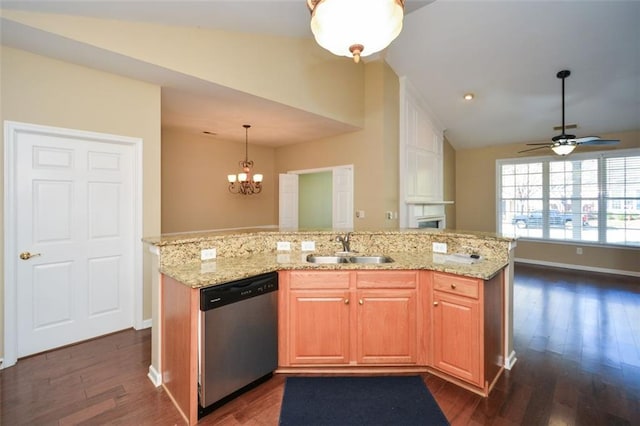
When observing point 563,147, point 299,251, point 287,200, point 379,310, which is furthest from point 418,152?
point 379,310

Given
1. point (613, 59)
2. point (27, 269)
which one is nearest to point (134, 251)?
point (27, 269)

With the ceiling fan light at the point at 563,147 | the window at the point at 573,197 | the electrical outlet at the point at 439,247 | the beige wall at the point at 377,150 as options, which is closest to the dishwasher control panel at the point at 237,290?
the electrical outlet at the point at 439,247

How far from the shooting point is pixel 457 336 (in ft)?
7.22

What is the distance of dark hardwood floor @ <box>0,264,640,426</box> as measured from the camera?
6.29ft

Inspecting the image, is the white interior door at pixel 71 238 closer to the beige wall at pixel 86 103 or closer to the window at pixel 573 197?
the beige wall at pixel 86 103

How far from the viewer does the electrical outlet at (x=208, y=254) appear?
2.46m

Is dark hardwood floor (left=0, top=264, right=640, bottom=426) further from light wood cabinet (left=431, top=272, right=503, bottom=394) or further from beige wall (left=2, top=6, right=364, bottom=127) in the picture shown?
beige wall (left=2, top=6, right=364, bottom=127)

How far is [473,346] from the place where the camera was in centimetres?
212

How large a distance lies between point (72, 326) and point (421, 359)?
3.29 metres

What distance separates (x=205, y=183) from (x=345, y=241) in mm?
3942

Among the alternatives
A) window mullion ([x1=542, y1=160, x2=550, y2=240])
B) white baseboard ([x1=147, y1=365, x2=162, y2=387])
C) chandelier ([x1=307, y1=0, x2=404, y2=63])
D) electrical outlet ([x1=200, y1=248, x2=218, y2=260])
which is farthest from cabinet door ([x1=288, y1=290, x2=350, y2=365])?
window mullion ([x1=542, y1=160, x2=550, y2=240])

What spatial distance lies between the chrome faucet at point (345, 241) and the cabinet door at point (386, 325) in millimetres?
571

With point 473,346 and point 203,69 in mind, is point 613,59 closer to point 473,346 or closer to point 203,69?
point 473,346

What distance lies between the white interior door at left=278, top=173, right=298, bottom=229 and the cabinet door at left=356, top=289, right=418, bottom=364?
407 cm
